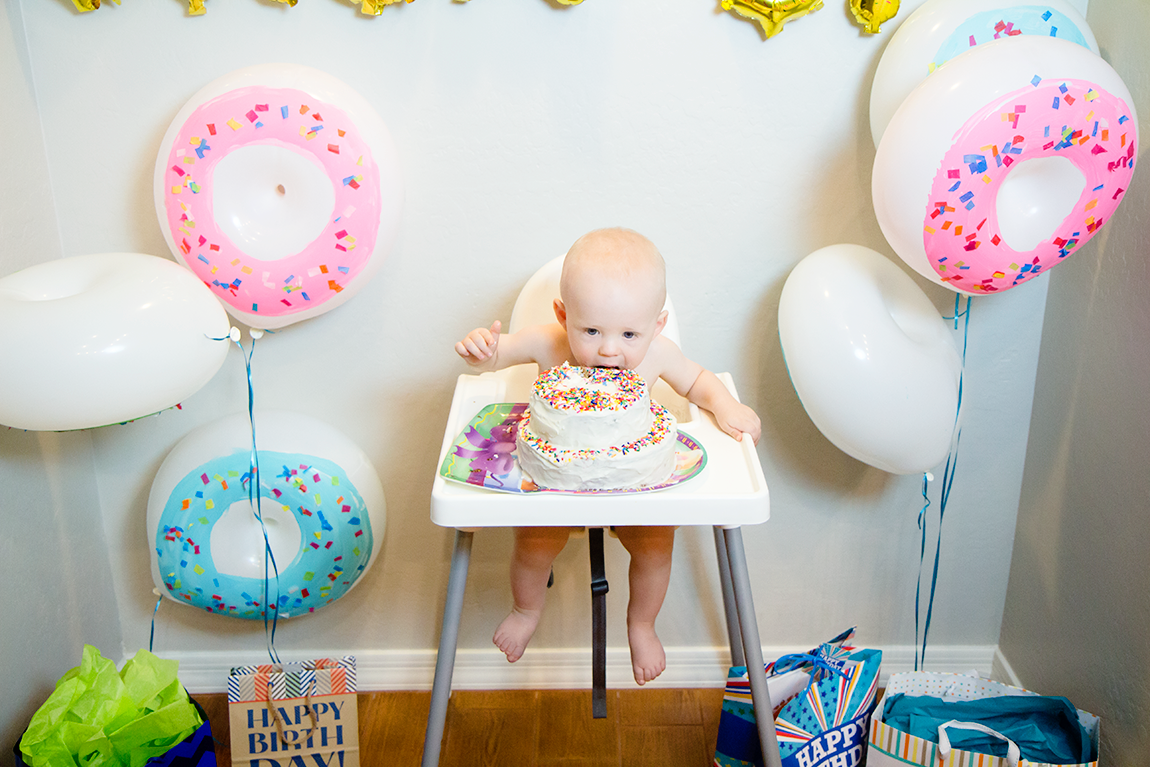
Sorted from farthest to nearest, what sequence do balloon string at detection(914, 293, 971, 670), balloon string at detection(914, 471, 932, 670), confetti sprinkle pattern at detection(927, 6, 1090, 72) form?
balloon string at detection(914, 471, 932, 670) → balloon string at detection(914, 293, 971, 670) → confetti sprinkle pattern at detection(927, 6, 1090, 72)

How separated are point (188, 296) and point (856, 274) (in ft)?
3.09

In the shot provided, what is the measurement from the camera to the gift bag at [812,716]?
53.4 inches

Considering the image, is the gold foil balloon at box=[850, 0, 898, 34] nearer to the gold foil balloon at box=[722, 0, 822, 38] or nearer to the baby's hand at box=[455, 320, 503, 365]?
the gold foil balloon at box=[722, 0, 822, 38]

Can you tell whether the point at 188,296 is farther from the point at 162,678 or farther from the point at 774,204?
the point at 774,204

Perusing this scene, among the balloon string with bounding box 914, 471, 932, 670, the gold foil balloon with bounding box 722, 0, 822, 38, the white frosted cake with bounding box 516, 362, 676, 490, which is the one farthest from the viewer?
the balloon string with bounding box 914, 471, 932, 670

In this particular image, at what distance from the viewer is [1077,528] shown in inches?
57.2

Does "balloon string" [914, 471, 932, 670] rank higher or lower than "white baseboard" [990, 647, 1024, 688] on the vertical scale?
higher

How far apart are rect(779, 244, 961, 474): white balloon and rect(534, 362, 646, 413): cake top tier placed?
31cm

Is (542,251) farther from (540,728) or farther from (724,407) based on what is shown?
(540,728)

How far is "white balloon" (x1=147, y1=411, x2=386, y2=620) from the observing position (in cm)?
139

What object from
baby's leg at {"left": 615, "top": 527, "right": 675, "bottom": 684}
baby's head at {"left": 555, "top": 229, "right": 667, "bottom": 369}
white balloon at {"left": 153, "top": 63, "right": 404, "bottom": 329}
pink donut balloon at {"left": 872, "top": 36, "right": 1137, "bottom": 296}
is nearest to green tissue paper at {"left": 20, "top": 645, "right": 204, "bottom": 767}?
white balloon at {"left": 153, "top": 63, "right": 404, "bottom": 329}

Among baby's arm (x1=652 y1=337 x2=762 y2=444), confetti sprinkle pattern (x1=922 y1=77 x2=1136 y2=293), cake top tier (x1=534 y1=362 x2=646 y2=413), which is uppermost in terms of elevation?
confetti sprinkle pattern (x1=922 y1=77 x2=1136 y2=293)

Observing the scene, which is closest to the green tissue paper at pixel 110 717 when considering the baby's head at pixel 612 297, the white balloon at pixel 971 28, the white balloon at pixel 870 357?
the baby's head at pixel 612 297

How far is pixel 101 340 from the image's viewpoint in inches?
41.5
